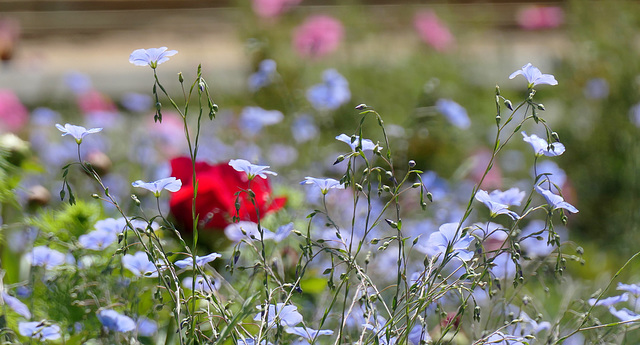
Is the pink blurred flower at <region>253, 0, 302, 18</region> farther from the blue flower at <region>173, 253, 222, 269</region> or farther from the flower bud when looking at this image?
the blue flower at <region>173, 253, 222, 269</region>

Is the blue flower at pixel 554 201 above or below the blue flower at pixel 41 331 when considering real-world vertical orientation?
above

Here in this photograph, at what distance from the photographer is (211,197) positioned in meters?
0.86

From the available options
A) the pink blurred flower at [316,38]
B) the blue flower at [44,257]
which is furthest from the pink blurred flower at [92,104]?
the blue flower at [44,257]

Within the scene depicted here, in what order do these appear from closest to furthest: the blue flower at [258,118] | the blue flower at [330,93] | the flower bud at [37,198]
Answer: the flower bud at [37,198] < the blue flower at [258,118] < the blue flower at [330,93]

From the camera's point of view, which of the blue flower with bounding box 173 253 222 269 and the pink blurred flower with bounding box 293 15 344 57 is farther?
the pink blurred flower with bounding box 293 15 344 57

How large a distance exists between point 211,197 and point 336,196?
53cm

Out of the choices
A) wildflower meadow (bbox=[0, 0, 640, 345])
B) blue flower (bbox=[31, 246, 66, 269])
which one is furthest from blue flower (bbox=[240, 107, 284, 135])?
blue flower (bbox=[31, 246, 66, 269])

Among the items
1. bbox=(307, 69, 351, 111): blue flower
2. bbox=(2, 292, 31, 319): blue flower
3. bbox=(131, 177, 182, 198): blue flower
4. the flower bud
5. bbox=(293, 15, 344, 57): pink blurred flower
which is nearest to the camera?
bbox=(131, 177, 182, 198): blue flower

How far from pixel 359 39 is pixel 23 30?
8.84 ft

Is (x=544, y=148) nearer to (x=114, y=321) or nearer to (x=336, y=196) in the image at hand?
(x=114, y=321)

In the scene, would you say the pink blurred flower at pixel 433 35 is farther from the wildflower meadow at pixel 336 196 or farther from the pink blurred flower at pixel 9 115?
the pink blurred flower at pixel 9 115

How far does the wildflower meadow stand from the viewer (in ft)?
2.16

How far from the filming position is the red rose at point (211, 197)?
2.80ft

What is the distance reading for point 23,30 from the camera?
4691 mm
